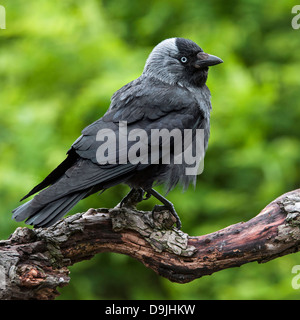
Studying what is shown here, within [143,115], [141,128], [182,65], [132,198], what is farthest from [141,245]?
[182,65]

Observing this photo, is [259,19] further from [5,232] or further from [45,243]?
[45,243]

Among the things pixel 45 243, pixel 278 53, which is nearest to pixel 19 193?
pixel 45 243

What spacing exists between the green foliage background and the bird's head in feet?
4.92

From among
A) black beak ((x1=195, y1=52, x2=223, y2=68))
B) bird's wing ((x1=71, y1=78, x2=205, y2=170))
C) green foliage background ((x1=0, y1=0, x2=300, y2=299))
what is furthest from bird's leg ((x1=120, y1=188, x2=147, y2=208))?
green foliage background ((x1=0, y1=0, x2=300, y2=299))

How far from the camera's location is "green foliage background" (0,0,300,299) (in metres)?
5.62

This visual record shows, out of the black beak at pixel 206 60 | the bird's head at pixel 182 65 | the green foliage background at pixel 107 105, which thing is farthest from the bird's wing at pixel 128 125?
the green foliage background at pixel 107 105

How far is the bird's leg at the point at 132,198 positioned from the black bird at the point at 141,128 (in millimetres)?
17

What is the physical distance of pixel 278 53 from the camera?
6887 millimetres

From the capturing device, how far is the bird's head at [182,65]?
4.09 meters

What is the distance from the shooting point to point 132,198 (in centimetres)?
388

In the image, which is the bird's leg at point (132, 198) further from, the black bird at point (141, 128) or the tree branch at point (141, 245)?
the tree branch at point (141, 245)

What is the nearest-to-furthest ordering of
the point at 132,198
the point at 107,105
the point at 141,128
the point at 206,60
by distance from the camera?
1. the point at 141,128
2. the point at 132,198
3. the point at 206,60
4. the point at 107,105

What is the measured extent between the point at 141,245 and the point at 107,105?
2.54m

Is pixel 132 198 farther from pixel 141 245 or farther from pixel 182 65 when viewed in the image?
pixel 182 65
